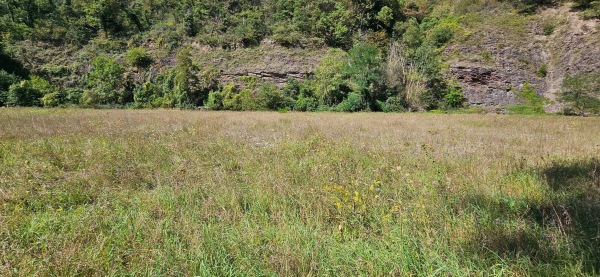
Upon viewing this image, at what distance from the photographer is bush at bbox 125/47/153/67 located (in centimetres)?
3757

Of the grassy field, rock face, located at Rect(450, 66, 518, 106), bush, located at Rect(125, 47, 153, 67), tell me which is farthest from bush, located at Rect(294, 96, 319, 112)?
the grassy field

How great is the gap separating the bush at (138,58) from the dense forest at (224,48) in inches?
5.9

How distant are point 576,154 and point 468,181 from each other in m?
3.73

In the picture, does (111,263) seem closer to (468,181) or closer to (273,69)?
(468,181)

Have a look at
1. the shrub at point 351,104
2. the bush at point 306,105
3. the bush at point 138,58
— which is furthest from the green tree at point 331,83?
the bush at point 138,58

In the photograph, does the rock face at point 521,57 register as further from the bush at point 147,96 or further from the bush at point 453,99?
the bush at point 147,96

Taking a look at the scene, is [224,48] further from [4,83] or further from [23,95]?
[4,83]

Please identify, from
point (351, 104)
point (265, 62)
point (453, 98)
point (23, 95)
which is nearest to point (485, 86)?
point (453, 98)

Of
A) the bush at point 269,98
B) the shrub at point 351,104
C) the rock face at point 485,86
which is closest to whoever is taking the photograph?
the shrub at point 351,104

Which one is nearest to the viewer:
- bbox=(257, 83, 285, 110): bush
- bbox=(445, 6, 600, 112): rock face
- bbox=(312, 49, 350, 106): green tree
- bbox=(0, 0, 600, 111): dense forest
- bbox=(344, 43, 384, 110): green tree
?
bbox=(445, 6, 600, 112): rock face

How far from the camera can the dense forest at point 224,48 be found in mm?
31703

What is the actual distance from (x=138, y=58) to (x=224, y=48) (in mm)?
13206

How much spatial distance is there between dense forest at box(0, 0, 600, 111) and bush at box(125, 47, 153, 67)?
150mm

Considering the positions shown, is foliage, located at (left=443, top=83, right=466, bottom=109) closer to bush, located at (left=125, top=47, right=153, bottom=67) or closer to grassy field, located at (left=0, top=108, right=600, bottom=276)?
grassy field, located at (left=0, top=108, right=600, bottom=276)
